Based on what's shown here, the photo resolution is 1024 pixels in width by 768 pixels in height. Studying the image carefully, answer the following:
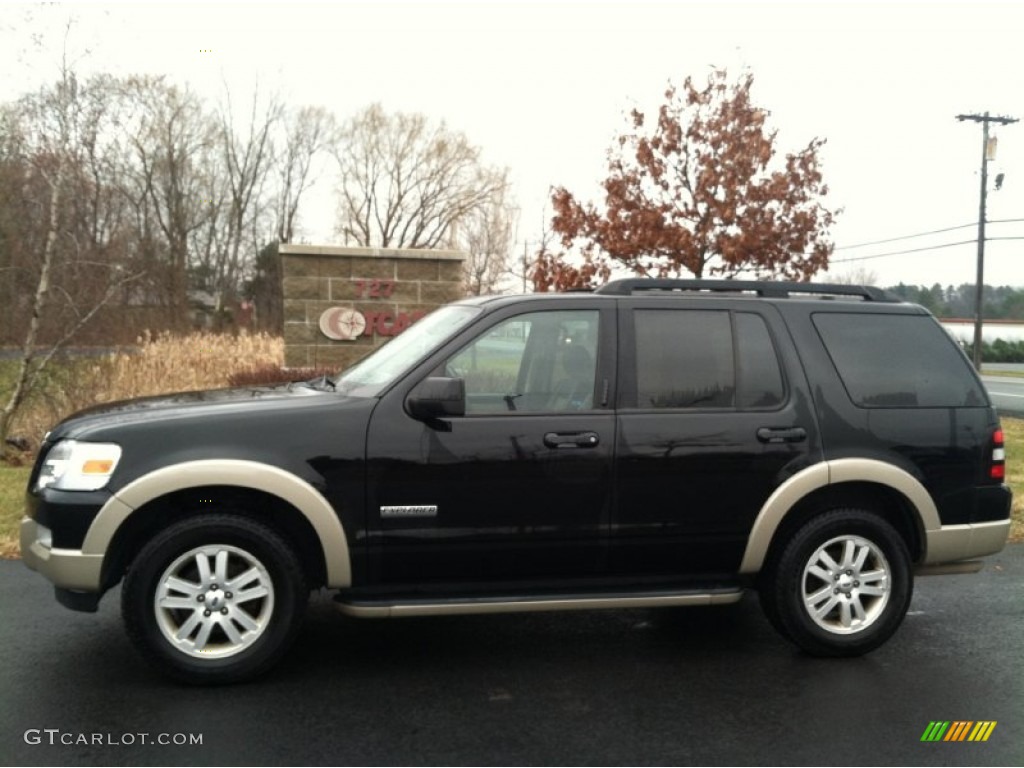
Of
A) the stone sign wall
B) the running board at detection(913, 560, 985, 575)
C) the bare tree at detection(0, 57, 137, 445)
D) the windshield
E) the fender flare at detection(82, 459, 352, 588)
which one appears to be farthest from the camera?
the stone sign wall

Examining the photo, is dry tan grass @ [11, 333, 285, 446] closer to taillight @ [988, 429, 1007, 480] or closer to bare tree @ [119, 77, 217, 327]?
taillight @ [988, 429, 1007, 480]

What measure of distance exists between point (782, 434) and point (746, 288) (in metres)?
0.87

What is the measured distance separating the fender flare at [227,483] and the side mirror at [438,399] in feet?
1.94

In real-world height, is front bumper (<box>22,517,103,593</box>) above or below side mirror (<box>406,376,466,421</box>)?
below

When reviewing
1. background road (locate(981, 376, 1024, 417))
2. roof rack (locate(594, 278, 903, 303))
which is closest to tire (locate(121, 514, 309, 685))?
roof rack (locate(594, 278, 903, 303))

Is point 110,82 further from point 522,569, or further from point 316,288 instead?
point 522,569

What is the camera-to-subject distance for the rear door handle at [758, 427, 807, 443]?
181 inches

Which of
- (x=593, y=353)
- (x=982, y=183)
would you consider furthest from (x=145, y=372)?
(x=982, y=183)

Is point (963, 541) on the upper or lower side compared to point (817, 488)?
lower

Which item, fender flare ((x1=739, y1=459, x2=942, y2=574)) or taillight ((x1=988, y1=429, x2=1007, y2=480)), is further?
taillight ((x1=988, y1=429, x2=1007, y2=480))

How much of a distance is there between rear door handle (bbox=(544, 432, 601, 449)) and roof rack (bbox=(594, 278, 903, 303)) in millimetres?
822

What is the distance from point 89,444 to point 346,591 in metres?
1.32

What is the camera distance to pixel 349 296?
539 inches

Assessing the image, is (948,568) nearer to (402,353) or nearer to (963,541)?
(963,541)
